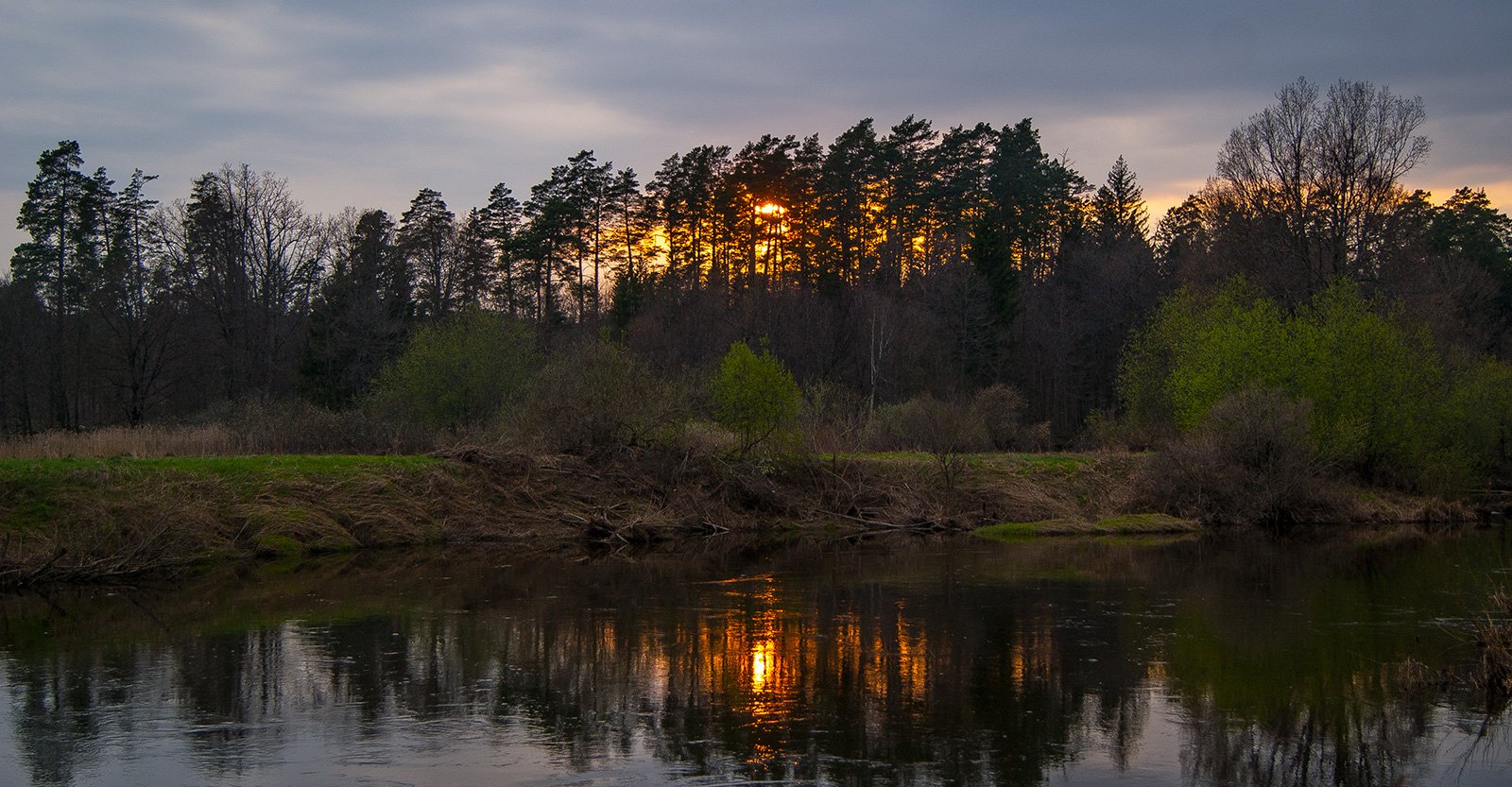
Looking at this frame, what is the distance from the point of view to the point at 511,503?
28719mm

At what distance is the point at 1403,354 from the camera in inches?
1363

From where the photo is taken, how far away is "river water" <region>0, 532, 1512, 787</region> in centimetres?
933

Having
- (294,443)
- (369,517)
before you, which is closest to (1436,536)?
(369,517)

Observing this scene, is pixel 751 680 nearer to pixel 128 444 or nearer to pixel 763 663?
pixel 763 663

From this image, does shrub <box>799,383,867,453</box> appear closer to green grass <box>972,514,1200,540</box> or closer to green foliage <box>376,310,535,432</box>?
green grass <box>972,514,1200,540</box>

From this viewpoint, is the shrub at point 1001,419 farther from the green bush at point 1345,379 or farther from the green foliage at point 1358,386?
the green bush at point 1345,379

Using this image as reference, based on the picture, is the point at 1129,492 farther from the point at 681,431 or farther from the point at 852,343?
the point at 852,343

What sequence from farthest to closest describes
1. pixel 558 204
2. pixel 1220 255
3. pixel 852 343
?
pixel 558 204 → pixel 852 343 → pixel 1220 255

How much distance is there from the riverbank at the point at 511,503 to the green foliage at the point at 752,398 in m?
1.05

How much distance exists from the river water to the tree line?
21.2m

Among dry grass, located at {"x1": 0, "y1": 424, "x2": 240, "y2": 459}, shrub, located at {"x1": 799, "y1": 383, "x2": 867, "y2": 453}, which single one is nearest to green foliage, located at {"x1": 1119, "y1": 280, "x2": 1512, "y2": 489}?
shrub, located at {"x1": 799, "y1": 383, "x2": 867, "y2": 453}

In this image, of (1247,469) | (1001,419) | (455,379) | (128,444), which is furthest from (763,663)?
(1001,419)

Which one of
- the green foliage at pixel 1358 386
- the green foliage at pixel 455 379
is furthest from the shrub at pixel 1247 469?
the green foliage at pixel 455 379

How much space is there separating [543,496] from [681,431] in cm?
428
